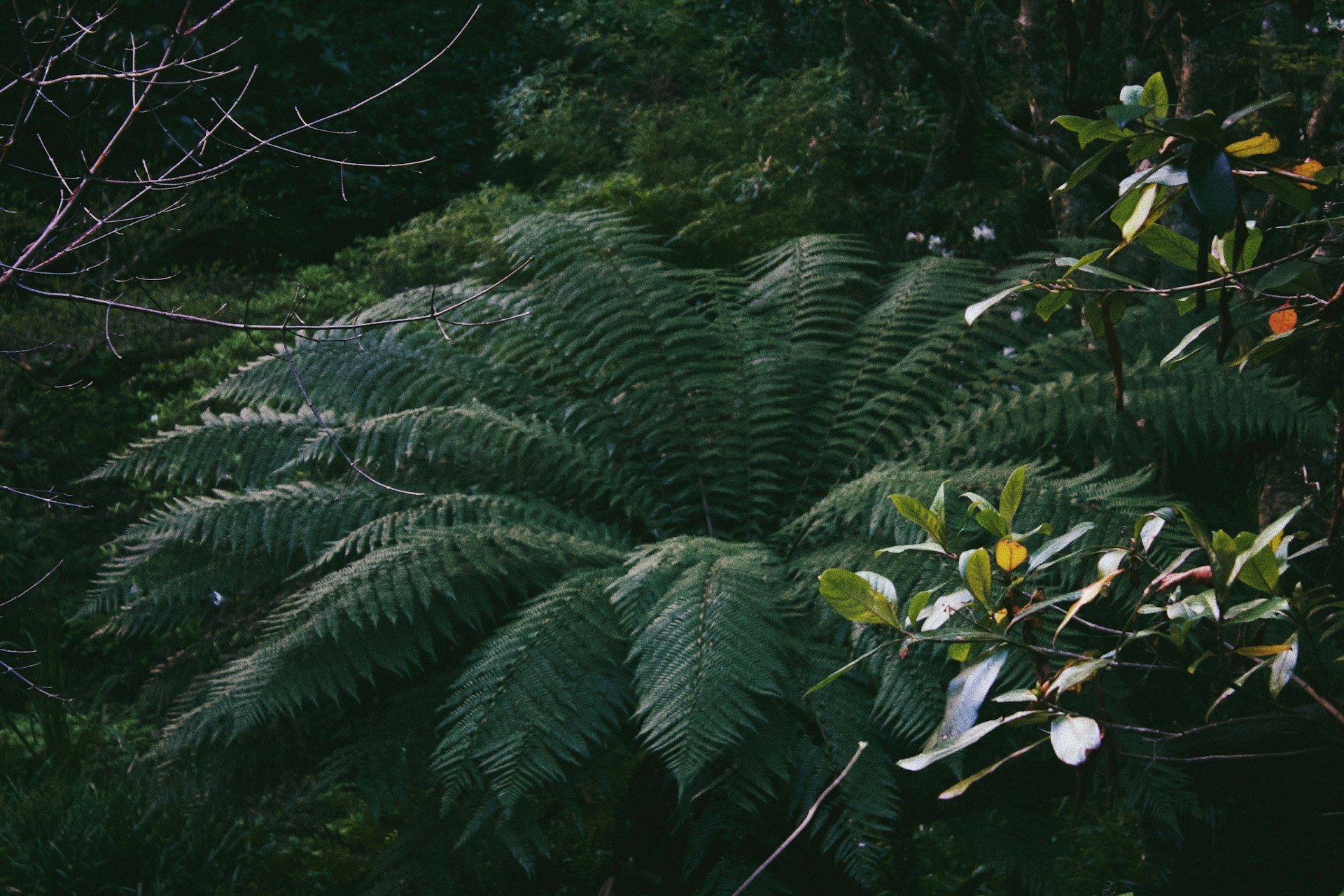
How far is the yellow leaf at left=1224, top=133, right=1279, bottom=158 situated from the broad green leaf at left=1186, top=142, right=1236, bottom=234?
0.08 m

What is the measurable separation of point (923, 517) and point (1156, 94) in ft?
1.10

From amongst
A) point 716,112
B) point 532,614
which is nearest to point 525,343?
point 532,614

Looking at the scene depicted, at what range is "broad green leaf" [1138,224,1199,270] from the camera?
0.75 m

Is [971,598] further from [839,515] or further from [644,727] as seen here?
[839,515]

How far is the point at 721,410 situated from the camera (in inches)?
91.1

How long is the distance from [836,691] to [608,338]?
103cm

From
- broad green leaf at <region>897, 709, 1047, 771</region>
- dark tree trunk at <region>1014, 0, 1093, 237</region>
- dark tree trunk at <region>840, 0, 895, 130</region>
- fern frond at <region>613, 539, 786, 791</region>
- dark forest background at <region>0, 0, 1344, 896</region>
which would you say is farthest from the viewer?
dark tree trunk at <region>840, 0, 895, 130</region>

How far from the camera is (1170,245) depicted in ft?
2.49

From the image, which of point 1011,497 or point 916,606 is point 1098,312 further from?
point 916,606

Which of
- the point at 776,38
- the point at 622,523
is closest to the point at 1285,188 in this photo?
the point at 622,523

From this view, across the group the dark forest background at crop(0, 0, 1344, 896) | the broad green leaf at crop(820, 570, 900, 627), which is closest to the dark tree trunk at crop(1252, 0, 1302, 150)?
the dark forest background at crop(0, 0, 1344, 896)

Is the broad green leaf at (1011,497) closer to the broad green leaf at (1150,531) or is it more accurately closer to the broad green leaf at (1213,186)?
the broad green leaf at (1150,531)

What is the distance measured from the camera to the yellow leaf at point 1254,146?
24.9 inches

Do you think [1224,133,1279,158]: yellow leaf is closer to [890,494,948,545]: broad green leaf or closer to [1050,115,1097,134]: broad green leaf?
[1050,115,1097,134]: broad green leaf
